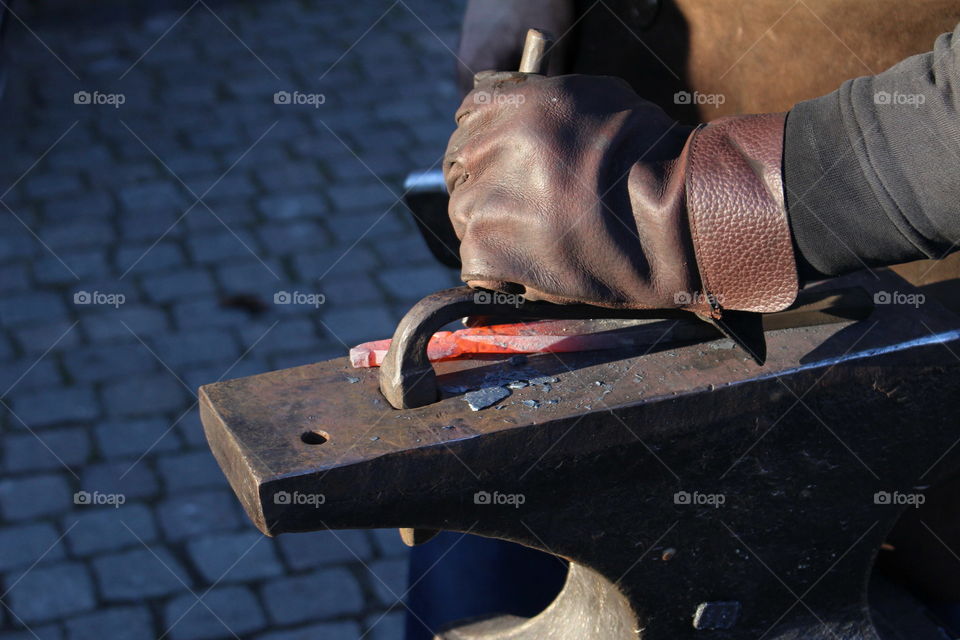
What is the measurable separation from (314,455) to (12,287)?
3242mm

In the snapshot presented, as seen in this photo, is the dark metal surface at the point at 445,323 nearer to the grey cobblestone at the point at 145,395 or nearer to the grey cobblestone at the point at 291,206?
the grey cobblestone at the point at 145,395

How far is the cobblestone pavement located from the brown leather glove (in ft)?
6.27

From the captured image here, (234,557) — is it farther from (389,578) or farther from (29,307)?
(29,307)

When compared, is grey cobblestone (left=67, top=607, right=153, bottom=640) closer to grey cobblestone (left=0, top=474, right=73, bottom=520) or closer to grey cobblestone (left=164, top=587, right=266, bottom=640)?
grey cobblestone (left=164, top=587, right=266, bottom=640)

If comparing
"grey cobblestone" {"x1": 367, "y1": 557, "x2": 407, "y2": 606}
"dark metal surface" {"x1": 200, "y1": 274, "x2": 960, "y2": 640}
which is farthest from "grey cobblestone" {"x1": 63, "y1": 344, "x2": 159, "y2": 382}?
"dark metal surface" {"x1": 200, "y1": 274, "x2": 960, "y2": 640}

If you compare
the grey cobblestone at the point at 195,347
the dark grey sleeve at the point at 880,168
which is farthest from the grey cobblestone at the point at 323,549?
the dark grey sleeve at the point at 880,168

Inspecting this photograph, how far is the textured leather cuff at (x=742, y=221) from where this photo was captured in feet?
4.66

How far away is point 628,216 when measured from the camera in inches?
57.8

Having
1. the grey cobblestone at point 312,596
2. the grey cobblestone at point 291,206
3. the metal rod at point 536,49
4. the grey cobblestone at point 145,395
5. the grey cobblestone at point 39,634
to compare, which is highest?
the metal rod at point 536,49

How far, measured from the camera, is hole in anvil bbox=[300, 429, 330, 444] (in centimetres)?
146

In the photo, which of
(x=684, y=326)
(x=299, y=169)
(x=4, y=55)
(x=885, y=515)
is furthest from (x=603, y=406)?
(x=4, y=55)

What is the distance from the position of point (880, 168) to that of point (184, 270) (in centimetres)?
340

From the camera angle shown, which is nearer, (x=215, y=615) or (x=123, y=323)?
(x=215, y=615)

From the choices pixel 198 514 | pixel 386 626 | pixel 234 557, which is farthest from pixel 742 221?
pixel 198 514
